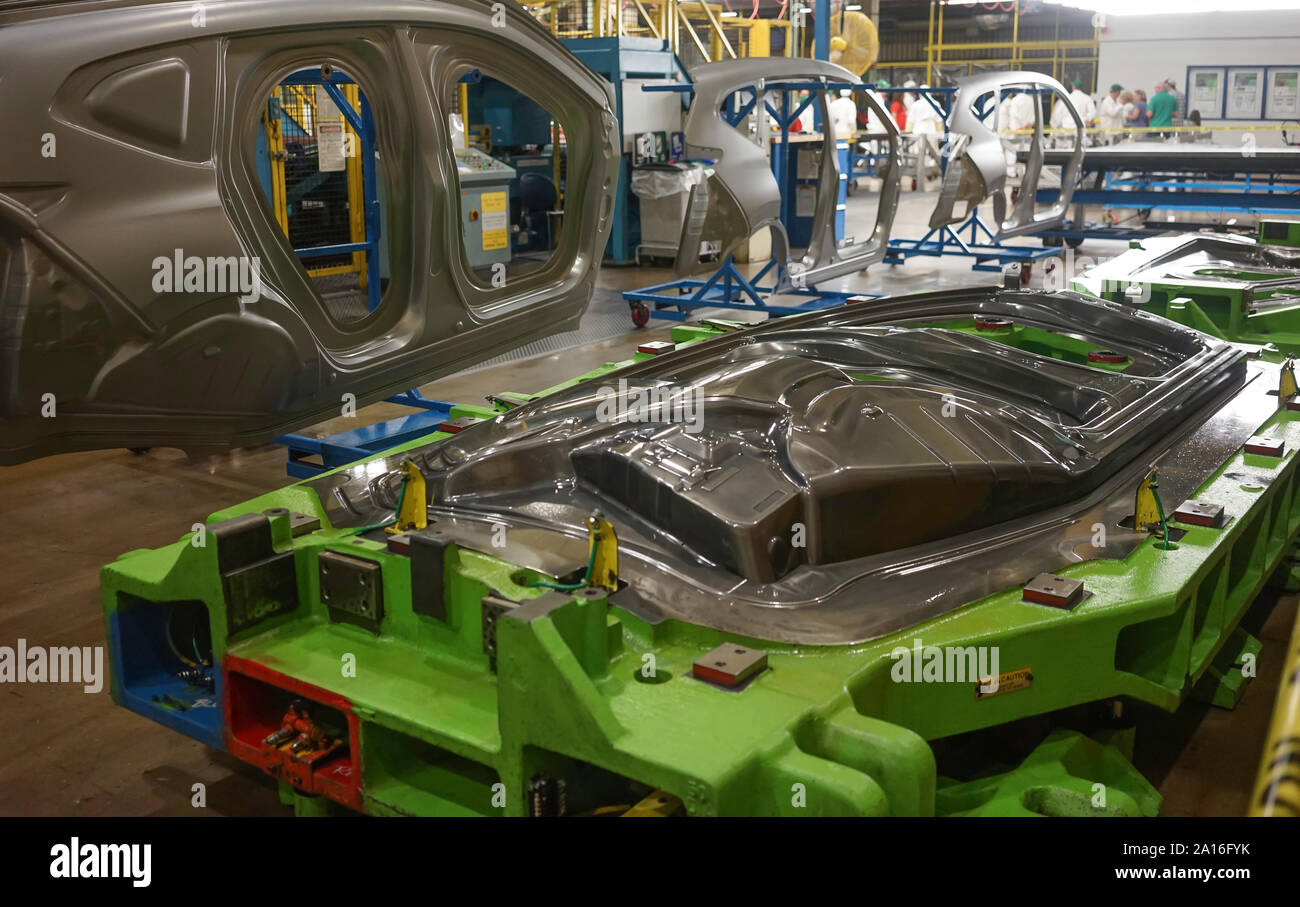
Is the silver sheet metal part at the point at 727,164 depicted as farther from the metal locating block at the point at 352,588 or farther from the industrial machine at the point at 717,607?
the metal locating block at the point at 352,588

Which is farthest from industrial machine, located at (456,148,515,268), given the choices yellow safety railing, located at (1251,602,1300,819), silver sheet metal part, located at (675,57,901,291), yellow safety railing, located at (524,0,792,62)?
yellow safety railing, located at (1251,602,1300,819)

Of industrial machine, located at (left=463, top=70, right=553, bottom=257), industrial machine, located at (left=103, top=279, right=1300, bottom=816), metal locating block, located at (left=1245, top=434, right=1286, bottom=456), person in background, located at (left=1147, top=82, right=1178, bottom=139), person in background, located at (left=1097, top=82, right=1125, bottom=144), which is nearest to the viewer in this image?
industrial machine, located at (left=103, top=279, right=1300, bottom=816)

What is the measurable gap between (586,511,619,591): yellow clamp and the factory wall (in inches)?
619

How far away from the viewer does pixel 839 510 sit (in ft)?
7.08

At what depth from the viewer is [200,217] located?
2.26m

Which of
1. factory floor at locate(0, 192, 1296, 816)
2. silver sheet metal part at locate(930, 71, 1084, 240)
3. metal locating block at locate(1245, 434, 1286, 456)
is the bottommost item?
factory floor at locate(0, 192, 1296, 816)

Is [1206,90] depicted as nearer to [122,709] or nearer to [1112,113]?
[1112,113]

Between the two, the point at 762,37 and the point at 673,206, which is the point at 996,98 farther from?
the point at 762,37

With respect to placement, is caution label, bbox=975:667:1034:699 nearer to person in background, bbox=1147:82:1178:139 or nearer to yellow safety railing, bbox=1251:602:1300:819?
yellow safety railing, bbox=1251:602:1300:819

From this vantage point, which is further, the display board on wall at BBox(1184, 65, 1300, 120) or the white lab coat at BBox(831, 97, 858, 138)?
the display board on wall at BBox(1184, 65, 1300, 120)

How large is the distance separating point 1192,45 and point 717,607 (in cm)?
1711

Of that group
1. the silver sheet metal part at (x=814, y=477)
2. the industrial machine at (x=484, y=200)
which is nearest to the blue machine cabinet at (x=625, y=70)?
the industrial machine at (x=484, y=200)

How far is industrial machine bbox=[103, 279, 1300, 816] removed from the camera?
167 centimetres

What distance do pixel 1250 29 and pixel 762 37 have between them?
22.4ft
